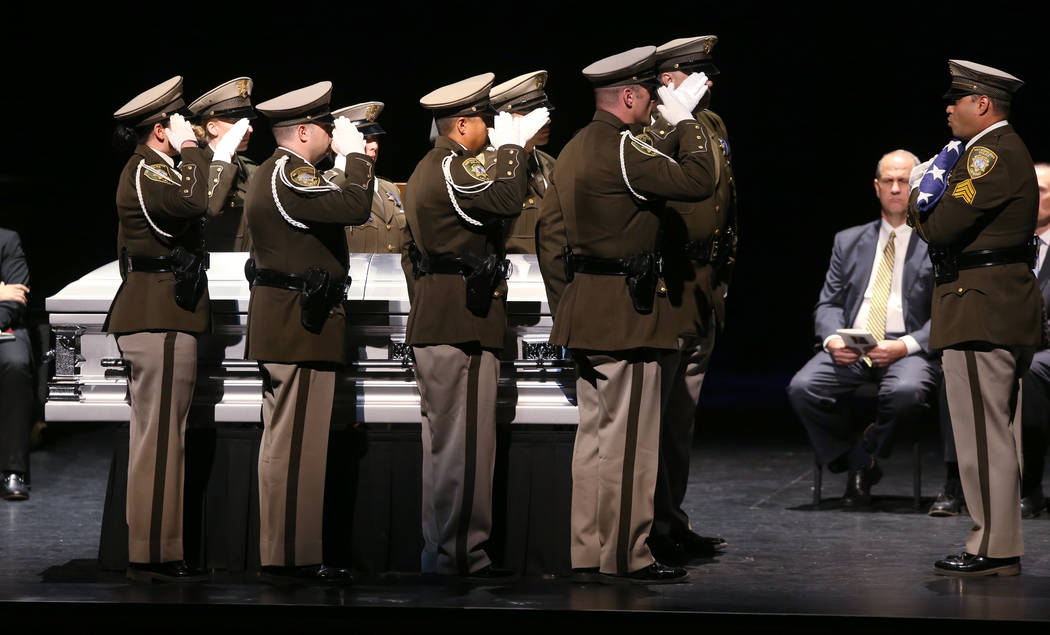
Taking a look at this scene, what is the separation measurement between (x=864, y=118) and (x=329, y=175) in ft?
16.2

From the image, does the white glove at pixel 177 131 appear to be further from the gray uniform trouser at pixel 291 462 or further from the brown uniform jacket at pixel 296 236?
the gray uniform trouser at pixel 291 462

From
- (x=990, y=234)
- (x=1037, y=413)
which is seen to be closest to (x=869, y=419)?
(x=1037, y=413)

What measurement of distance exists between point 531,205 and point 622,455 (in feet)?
5.55

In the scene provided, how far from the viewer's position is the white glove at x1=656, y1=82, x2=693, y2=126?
4.18 m

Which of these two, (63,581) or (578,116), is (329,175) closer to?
(63,581)

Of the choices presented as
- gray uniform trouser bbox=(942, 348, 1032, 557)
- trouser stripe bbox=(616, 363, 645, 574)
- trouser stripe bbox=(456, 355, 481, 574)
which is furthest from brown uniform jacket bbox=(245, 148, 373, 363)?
gray uniform trouser bbox=(942, 348, 1032, 557)

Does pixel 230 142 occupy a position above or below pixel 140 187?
above

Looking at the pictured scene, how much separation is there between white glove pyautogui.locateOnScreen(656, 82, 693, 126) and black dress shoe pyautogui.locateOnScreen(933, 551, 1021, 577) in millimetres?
1590

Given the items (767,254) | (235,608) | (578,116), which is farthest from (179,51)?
(235,608)

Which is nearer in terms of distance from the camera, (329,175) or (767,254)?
(329,175)

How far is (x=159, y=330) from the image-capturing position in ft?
13.9

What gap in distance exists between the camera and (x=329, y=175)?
425 centimetres

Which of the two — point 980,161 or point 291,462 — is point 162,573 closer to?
point 291,462

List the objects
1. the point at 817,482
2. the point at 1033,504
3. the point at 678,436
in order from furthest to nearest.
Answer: the point at 817,482
the point at 1033,504
the point at 678,436
